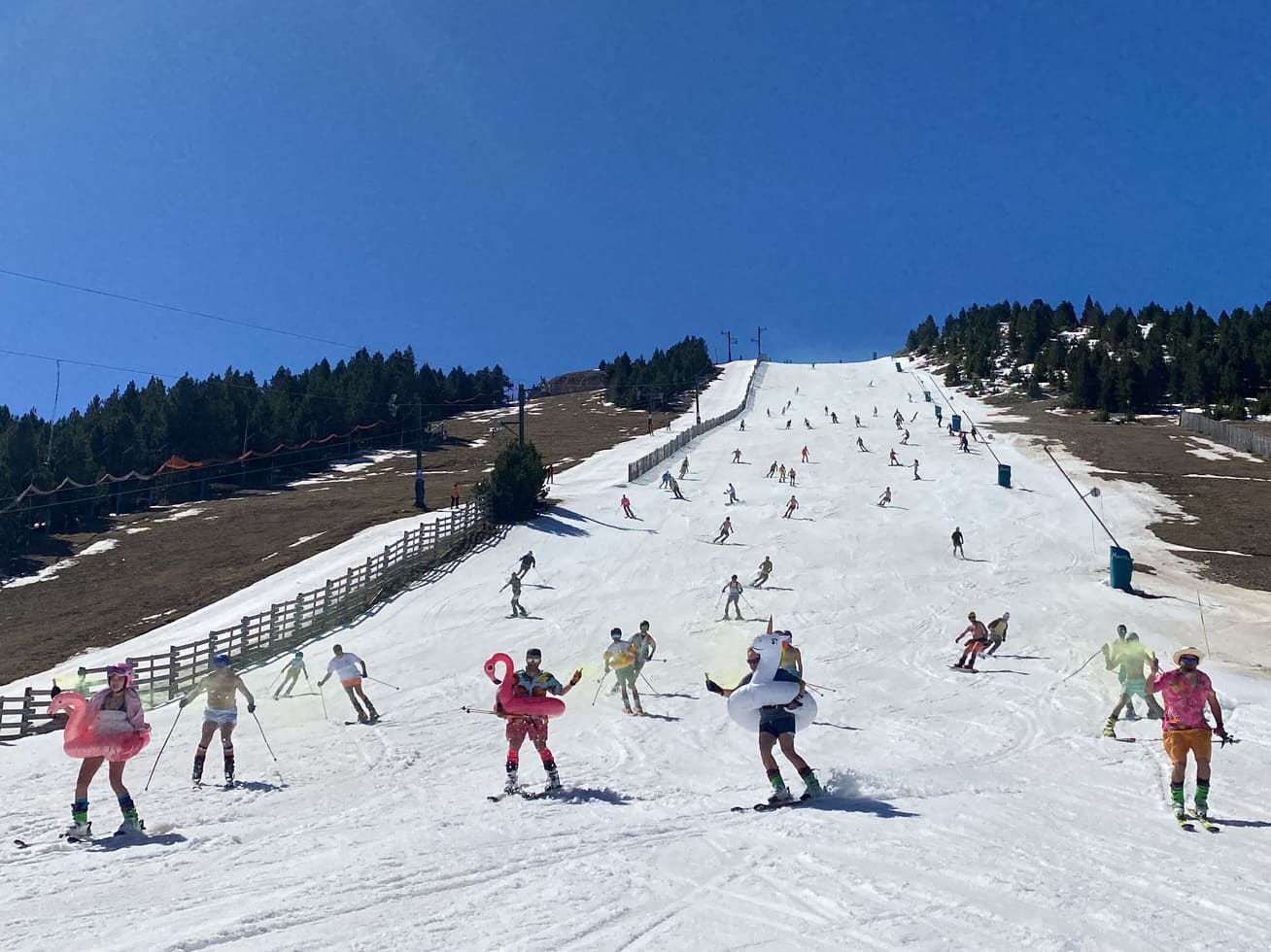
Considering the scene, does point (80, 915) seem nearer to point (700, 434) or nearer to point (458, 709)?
point (458, 709)

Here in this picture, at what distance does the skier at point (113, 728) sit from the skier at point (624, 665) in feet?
24.6

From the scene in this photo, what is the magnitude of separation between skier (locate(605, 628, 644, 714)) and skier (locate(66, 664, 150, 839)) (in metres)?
7.49

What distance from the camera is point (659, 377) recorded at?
113500mm

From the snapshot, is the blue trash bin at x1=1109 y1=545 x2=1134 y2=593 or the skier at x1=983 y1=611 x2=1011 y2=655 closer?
the skier at x1=983 y1=611 x2=1011 y2=655

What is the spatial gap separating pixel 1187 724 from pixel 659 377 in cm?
10654

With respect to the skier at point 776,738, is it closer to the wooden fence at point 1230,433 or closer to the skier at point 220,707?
the skier at point 220,707

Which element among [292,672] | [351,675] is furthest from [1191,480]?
[351,675]

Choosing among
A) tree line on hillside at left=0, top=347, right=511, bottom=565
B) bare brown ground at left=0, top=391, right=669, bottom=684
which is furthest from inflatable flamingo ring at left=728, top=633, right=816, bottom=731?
tree line on hillside at left=0, top=347, right=511, bottom=565

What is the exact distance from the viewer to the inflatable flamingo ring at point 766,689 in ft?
26.7

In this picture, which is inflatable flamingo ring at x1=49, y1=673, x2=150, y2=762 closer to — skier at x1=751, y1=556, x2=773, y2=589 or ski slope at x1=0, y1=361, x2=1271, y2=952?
ski slope at x1=0, y1=361, x2=1271, y2=952

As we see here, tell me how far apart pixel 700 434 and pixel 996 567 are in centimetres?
4014

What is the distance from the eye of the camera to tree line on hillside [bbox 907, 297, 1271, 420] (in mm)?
82375

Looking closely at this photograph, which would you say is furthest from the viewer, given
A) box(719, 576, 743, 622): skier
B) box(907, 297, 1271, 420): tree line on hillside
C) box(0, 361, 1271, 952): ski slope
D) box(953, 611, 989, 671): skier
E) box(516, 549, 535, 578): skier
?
box(907, 297, 1271, 420): tree line on hillside

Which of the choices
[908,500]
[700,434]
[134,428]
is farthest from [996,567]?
[134,428]
